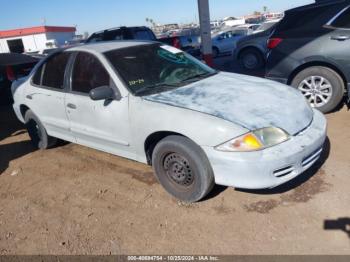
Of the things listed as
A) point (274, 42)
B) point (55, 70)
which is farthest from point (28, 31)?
point (274, 42)

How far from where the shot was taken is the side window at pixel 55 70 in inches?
183

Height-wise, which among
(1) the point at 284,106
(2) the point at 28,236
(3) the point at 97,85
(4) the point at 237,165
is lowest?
(2) the point at 28,236

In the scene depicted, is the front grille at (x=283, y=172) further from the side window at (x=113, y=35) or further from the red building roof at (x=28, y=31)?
the red building roof at (x=28, y=31)

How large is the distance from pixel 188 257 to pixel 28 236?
1.69m

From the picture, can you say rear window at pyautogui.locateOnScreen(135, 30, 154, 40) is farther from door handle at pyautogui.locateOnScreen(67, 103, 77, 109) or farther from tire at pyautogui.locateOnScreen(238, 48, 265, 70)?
door handle at pyautogui.locateOnScreen(67, 103, 77, 109)

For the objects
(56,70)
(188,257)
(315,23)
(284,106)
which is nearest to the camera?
(188,257)

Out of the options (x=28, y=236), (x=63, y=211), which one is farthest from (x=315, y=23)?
(x=28, y=236)

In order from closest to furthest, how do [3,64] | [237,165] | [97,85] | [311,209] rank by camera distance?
[237,165], [311,209], [97,85], [3,64]

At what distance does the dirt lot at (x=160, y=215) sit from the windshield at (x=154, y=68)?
1.17 m

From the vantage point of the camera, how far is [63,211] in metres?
3.78

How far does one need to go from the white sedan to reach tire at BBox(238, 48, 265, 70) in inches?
271

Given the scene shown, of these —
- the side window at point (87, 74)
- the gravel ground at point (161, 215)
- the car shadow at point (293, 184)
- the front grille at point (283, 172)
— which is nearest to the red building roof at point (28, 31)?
the side window at point (87, 74)

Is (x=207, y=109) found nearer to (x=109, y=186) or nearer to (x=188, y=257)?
(x=188, y=257)

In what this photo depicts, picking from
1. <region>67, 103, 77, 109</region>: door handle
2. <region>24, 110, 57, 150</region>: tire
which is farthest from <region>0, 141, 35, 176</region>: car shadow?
<region>67, 103, 77, 109</region>: door handle
